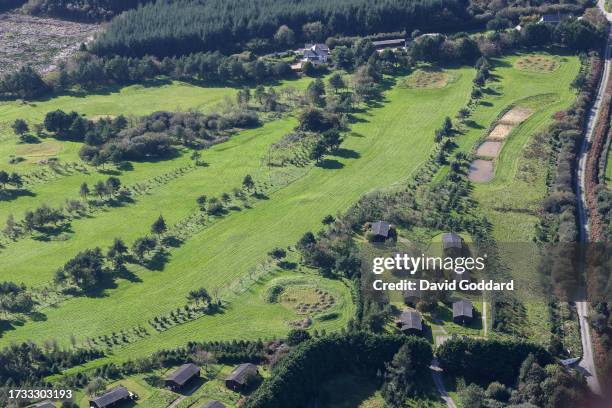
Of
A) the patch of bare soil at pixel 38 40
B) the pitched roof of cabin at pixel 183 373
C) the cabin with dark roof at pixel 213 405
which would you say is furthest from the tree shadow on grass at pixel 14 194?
the patch of bare soil at pixel 38 40

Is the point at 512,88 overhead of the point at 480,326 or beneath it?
overhead

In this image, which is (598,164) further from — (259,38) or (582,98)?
(259,38)

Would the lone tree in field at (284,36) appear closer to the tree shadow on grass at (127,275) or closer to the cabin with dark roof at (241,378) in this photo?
the tree shadow on grass at (127,275)

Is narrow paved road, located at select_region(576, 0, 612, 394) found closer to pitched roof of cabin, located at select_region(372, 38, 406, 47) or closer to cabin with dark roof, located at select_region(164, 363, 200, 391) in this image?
cabin with dark roof, located at select_region(164, 363, 200, 391)

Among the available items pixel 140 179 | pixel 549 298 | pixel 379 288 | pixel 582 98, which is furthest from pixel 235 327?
pixel 582 98

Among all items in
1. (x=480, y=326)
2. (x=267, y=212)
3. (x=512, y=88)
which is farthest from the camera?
(x=512, y=88)

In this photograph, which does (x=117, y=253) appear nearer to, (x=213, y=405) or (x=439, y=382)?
(x=213, y=405)
